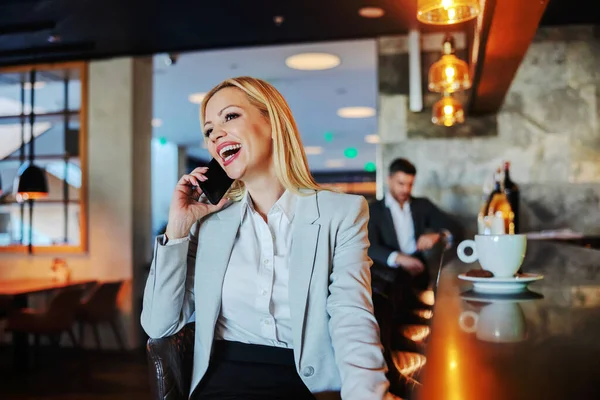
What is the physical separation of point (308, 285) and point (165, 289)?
0.36 meters

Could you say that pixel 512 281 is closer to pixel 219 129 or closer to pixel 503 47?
pixel 219 129

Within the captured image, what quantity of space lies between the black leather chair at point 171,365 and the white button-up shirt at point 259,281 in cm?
9

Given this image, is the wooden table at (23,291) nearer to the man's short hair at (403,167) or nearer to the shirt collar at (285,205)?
the man's short hair at (403,167)

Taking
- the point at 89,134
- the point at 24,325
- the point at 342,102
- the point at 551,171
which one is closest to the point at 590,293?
the point at 551,171

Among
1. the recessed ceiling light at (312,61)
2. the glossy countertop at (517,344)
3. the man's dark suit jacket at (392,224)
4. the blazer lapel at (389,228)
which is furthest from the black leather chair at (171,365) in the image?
the recessed ceiling light at (312,61)

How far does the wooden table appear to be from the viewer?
4.89 metres

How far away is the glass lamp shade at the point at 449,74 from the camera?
12.4ft

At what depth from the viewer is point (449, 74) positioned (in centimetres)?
377

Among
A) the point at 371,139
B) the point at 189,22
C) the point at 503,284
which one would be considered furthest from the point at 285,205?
the point at 371,139

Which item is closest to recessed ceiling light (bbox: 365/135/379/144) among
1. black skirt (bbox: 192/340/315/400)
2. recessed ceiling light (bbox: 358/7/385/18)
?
recessed ceiling light (bbox: 358/7/385/18)

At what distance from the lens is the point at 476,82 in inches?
164

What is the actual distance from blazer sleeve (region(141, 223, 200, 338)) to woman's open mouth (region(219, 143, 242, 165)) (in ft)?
0.77

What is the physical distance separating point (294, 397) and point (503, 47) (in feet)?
8.56

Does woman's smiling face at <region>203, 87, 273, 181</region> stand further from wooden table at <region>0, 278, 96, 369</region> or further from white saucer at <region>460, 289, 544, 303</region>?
wooden table at <region>0, 278, 96, 369</region>
